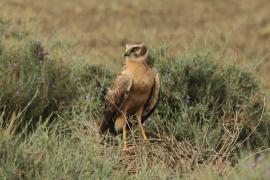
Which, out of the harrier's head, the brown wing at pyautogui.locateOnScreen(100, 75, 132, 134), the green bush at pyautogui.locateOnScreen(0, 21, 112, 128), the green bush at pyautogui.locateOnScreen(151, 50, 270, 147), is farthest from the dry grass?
the harrier's head

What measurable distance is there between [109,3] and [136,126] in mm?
14738

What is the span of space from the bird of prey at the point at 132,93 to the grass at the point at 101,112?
0.17m

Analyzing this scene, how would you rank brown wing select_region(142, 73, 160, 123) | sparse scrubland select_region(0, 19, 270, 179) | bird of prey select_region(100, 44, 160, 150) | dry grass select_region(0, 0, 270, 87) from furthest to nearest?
dry grass select_region(0, 0, 270, 87)
brown wing select_region(142, 73, 160, 123)
bird of prey select_region(100, 44, 160, 150)
sparse scrubland select_region(0, 19, 270, 179)

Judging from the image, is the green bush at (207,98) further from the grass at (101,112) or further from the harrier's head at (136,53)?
the harrier's head at (136,53)

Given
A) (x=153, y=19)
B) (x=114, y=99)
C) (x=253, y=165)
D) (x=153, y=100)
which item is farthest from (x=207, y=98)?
(x=153, y=19)

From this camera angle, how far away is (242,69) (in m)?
7.51

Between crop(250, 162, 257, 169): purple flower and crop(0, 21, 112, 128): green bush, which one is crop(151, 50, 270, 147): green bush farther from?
crop(250, 162, 257, 169): purple flower

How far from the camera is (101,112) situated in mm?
7051

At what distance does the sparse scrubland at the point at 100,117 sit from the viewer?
16.8 feet

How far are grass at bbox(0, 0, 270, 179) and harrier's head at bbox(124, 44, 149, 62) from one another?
62cm

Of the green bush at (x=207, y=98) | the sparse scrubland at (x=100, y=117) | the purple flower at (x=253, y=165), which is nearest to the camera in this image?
the purple flower at (x=253, y=165)

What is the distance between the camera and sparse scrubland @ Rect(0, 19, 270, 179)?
16.8 ft

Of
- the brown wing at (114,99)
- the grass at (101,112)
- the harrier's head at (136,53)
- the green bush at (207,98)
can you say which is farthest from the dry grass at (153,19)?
the harrier's head at (136,53)

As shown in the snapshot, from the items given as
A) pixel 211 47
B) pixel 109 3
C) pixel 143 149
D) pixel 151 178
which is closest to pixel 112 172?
pixel 151 178
